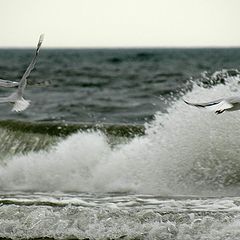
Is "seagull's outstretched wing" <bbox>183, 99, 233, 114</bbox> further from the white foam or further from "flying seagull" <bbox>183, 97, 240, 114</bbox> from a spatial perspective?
the white foam

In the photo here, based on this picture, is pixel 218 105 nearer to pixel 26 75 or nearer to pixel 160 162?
pixel 26 75

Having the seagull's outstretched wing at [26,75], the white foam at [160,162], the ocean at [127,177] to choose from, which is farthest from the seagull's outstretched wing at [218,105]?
the white foam at [160,162]

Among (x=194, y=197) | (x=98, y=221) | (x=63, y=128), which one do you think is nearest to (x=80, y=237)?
(x=98, y=221)

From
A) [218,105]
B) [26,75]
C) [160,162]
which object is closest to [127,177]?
[160,162]

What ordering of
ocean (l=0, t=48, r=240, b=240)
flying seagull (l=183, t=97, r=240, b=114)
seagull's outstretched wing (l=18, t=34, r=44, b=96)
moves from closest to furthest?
seagull's outstretched wing (l=18, t=34, r=44, b=96), flying seagull (l=183, t=97, r=240, b=114), ocean (l=0, t=48, r=240, b=240)

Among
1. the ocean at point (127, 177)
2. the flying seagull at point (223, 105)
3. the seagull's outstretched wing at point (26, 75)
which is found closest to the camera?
the seagull's outstretched wing at point (26, 75)

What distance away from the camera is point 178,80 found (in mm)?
28047

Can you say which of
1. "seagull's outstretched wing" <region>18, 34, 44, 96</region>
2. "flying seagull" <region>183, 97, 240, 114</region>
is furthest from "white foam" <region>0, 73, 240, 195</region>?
"seagull's outstretched wing" <region>18, 34, 44, 96</region>

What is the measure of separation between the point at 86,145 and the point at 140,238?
4.88 meters

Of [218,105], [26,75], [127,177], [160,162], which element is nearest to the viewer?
[26,75]

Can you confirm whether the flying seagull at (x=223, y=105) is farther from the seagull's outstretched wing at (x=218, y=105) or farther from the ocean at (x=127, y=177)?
the ocean at (x=127, y=177)

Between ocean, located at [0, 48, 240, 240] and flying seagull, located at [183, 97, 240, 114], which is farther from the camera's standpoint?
ocean, located at [0, 48, 240, 240]

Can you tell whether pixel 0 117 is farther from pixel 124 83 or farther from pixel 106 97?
pixel 124 83

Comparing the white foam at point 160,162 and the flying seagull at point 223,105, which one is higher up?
the white foam at point 160,162
